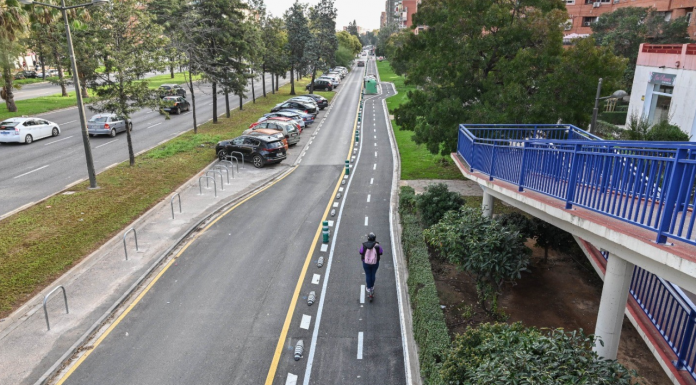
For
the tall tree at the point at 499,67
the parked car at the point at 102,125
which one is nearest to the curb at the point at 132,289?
the tall tree at the point at 499,67

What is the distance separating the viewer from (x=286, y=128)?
28547 millimetres

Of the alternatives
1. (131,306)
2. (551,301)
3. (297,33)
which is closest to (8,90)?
(297,33)

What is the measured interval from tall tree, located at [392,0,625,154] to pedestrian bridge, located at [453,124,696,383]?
7.06 meters

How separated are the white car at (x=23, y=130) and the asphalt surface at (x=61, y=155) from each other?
0.39 metres

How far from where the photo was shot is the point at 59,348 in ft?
29.5

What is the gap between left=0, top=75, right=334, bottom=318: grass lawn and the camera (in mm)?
11430

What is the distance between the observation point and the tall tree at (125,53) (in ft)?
60.7

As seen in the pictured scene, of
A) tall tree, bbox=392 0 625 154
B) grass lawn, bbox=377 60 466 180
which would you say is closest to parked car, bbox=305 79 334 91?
grass lawn, bbox=377 60 466 180

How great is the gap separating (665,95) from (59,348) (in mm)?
34648

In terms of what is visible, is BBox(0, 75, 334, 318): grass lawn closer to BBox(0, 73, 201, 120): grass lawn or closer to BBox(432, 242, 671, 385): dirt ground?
BBox(432, 242, 671, 385): dirt ground

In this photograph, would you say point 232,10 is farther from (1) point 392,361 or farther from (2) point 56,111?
(1) point 392,361

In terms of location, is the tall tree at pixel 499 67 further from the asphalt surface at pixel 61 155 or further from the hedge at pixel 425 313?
the asphalt surface at pixel 61 155

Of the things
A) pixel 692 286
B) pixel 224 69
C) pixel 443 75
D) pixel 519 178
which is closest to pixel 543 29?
pixel 443 75

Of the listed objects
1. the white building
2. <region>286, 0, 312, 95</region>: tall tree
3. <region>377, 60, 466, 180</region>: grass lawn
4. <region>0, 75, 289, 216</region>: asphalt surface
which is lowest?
<region>377, 60, 466, 180</region>: grass lawn
